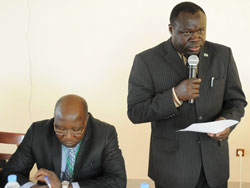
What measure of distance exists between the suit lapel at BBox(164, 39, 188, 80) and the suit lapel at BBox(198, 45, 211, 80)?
0.32ft

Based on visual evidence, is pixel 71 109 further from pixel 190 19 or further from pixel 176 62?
pixel 190 19

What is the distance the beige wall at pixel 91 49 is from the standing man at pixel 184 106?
142 cm

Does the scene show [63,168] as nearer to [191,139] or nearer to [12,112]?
[191,139]

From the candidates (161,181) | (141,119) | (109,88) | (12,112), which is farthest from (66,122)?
(12,112)

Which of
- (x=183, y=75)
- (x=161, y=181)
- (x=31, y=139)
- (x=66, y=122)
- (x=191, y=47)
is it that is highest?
(x=191, y=47)

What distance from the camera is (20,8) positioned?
3.79 metres

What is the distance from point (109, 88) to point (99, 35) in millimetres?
611

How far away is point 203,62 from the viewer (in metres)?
2.34

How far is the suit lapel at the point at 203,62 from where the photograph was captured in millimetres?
2314

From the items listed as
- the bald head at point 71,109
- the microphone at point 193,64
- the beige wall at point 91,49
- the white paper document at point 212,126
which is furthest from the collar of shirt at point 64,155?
the beige wall at point 91,49

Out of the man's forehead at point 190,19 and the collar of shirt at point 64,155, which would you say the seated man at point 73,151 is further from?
the man's forehead at point 190,19

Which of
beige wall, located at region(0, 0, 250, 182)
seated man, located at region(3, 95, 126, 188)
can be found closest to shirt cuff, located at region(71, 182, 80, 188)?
seated man, located at region(3, 95, 126, 188)

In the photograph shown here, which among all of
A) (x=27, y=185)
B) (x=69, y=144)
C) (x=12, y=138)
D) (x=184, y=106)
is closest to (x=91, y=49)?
(x=12, y=138)

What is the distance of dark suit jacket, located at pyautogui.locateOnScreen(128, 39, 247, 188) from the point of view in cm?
229
